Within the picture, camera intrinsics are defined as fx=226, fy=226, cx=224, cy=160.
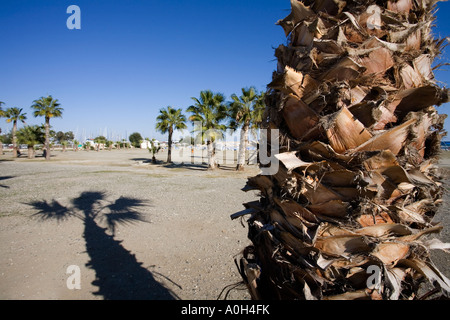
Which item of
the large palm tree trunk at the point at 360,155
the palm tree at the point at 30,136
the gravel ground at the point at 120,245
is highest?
the palm tree at the point at 30,136

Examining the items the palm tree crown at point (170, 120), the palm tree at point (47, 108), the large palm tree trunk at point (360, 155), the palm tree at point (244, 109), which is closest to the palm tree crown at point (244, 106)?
the palm tree at point (244, 109)

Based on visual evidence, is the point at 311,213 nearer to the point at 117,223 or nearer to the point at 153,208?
the point at 117,223

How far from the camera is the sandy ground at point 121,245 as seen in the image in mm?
5203

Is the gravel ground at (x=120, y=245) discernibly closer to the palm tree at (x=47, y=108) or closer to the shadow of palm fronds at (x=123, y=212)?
the shadow of palm fronds at (x=123, y=212)

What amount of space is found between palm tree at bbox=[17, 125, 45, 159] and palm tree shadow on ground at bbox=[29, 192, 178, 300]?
41.1m

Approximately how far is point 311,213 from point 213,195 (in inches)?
528

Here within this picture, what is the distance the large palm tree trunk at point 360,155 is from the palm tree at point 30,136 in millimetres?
56199

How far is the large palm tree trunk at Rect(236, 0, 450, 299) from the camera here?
1344mm

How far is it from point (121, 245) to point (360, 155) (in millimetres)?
7924

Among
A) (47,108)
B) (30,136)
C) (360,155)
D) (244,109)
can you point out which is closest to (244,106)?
(244,109)

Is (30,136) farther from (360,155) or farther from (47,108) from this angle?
(360,155)

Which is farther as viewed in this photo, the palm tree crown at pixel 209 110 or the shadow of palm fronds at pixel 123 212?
the palm tree crown at pixel 209 110

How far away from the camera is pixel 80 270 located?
5.87m
